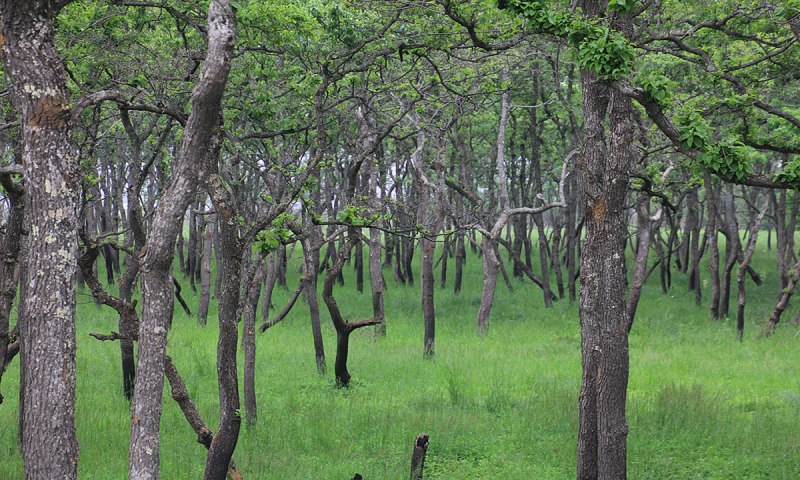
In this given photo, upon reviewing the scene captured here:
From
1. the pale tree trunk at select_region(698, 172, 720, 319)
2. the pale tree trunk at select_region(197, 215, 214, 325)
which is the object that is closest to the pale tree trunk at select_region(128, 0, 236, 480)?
the pale tree trunk at select_region(197, 215, 214, 325)

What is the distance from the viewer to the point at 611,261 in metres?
6.29

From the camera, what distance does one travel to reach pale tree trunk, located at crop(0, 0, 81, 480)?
435 cm

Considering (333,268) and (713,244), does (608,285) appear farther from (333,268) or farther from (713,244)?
(713,244)

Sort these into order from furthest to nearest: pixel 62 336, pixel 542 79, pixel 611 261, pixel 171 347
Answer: pixel 542 79 < pixel 171 347 < pixel 611 261 < pixel 62 336

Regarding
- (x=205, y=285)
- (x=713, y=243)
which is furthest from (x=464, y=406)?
(x=713, y=243)

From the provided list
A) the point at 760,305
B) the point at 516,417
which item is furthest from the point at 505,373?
the point at 760,305

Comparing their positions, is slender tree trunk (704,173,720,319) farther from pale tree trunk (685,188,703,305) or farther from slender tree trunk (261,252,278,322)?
slender tree trunk (261,252,278,322)

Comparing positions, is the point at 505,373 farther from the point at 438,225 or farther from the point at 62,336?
the point at 62,336

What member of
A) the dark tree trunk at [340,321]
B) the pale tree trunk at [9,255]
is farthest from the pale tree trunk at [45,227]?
the dark tree trunk at [340,321]

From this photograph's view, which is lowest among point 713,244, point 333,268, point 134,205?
point 333,268

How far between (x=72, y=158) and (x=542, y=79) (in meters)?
18.9

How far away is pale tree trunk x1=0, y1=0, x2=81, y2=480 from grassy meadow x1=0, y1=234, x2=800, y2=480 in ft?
4.34

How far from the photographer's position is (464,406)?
10531 millimetres

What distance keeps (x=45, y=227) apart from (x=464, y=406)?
7872 millimetres
